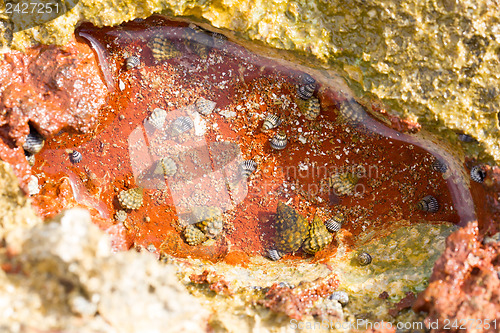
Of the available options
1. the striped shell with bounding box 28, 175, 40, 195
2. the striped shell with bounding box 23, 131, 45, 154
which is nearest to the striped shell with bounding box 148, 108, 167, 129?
the striped shell with bounding box 23, 131, 45, 154

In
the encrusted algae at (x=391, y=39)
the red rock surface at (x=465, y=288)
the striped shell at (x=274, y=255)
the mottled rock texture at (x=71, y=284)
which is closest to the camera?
the mottled rock texture at (x=71, y=284)

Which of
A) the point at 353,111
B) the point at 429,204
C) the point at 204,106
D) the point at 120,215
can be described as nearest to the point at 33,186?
the point at 120,215

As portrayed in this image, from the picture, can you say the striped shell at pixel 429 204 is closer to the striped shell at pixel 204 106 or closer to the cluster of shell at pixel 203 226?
the cluster of shell at pixel 203 226

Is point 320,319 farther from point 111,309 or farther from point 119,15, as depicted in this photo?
point 119,15

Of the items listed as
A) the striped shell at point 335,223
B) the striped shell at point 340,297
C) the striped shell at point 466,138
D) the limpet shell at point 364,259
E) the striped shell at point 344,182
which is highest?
the striped shell at point 466,138

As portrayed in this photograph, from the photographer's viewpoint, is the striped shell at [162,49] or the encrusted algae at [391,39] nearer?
the encrusted algae at [391,39]

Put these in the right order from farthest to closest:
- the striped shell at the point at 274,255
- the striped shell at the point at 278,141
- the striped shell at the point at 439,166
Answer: the striped shell at the point at 274,255
the striped shell at the point at 278,141
the striped shell at the point at 439,166

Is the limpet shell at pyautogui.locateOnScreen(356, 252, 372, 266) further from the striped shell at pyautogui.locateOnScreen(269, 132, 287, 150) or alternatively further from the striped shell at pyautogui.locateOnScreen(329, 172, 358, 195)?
the striped shell at pyautogui.locateOnScreen(269, 132, 287, 150)

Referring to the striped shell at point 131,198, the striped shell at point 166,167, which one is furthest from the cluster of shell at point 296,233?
the striped shell at point 131,198
